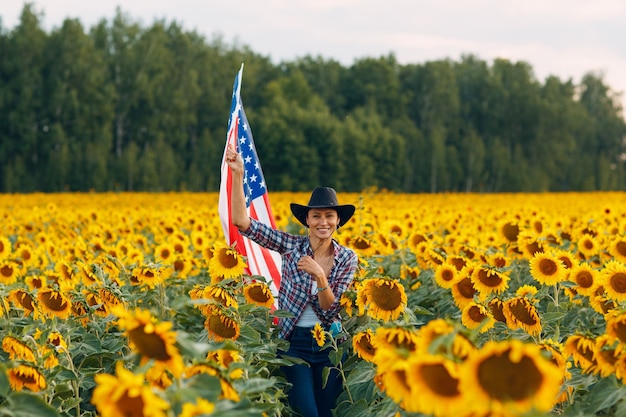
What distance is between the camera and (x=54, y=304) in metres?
3.66

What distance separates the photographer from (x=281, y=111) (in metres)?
43.7

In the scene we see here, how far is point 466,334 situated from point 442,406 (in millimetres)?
198

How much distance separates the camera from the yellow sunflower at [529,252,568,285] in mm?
4082

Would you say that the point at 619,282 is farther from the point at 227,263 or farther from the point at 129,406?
the point at 129,406

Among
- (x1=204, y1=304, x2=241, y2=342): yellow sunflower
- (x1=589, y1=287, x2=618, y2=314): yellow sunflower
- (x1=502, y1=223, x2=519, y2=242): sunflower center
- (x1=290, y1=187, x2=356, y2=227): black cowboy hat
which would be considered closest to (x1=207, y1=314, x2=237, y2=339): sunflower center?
(x1=204, y1=304, x2=241, y2=342): yellow sunflower

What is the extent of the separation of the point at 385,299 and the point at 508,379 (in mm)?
1577

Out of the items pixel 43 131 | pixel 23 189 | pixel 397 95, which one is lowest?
pixel 23 189

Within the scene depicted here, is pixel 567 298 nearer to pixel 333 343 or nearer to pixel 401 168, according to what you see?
pixel 333 343

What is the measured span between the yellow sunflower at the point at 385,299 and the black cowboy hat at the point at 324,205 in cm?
119

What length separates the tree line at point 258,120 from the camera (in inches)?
1560

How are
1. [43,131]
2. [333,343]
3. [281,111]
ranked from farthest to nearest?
1. [281,111]
2. [43,131]
3. [333,343]

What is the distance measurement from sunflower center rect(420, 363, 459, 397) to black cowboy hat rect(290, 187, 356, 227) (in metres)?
2.66

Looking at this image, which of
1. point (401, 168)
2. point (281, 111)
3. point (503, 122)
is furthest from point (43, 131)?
point (503, 122)

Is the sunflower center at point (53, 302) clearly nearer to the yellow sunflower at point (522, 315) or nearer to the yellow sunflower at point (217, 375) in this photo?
the yellow sunflower at point (217, 375)
